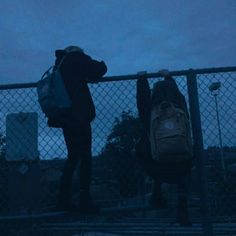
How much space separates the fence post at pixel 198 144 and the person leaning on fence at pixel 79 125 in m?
0.91

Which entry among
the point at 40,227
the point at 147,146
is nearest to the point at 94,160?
the point at 147,146

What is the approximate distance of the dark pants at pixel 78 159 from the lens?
451cm

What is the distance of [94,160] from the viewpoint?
187 inches

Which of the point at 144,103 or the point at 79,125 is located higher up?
the point at 144,103

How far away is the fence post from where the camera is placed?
14.6 feet

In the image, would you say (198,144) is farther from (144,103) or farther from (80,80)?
(80,80)

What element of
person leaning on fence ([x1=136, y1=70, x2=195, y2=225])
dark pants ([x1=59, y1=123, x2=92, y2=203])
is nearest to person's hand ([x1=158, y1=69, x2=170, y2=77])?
person leaning on fence ([x1=136, y1=70, x2=195, y2=225])

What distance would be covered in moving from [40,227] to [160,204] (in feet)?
8.74

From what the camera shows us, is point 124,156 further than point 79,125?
Yes

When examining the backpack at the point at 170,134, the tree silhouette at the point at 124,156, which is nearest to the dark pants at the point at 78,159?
the tree silhouette at the point at 124,156

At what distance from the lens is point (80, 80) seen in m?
4.67

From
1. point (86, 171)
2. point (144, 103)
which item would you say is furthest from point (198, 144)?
point (86, 171)

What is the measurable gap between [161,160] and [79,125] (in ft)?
2.92

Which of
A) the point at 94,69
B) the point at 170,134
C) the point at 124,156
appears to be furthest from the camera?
the point at 124,156
